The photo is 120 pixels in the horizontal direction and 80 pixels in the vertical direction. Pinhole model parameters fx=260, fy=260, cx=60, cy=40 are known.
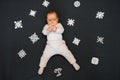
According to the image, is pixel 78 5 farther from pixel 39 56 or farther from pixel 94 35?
pixel 39 56

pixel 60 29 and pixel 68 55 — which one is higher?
pixel 60 29

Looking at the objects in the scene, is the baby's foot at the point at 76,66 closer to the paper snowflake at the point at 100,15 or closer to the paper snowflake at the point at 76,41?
the paper snowflake at the point at 76,41

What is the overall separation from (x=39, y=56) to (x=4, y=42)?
0.34 meters

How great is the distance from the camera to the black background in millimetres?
2295

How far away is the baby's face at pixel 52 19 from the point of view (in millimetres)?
2201

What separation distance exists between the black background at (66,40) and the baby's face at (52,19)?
0.12 meters

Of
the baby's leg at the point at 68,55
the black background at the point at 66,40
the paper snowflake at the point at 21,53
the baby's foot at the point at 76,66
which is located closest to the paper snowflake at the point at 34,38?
the black background at the point at 66,40

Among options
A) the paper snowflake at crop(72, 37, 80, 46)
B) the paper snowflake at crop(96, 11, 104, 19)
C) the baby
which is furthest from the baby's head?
the paper snowflake at crop(96, 11, 104, 19)

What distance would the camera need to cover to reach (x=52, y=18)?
2.21 metres

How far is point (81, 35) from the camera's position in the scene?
2.33 meters

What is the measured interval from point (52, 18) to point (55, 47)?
0.25 m

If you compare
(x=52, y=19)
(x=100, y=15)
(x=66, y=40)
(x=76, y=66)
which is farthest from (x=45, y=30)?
(x=100, y=15)

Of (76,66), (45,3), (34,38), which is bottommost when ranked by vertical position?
(76,66)

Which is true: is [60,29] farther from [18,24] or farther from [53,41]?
[18,24]
